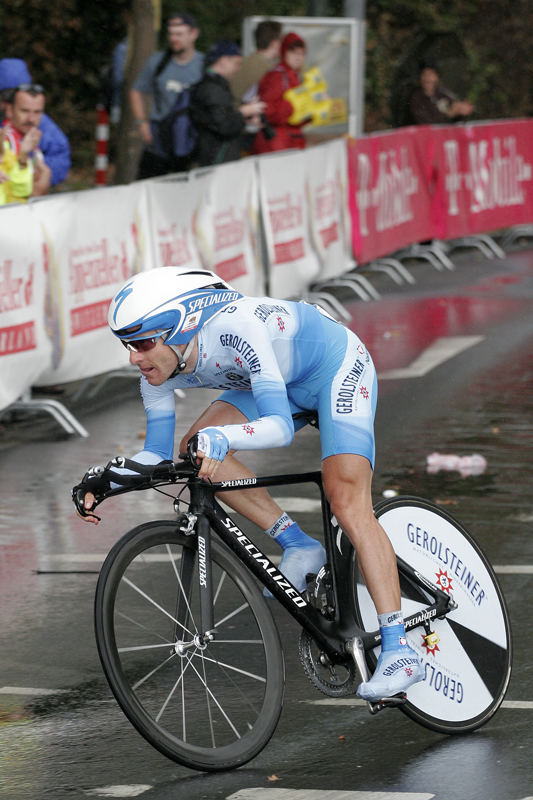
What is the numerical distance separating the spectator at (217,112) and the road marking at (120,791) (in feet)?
36.7

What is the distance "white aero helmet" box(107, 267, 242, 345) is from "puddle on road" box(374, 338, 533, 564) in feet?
9.38

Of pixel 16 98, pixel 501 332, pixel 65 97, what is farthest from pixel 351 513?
pixel 65 97

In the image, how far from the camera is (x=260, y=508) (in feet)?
18.4

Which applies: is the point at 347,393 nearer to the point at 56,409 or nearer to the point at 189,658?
the point at 189,658

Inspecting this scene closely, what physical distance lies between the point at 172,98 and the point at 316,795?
461 inches

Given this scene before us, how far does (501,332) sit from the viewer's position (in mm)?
14883

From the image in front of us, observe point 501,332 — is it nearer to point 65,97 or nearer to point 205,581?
point 205,581

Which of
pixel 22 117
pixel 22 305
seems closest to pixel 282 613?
pixel 22 305

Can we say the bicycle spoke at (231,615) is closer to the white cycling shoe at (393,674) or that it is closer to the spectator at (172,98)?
the white cycling shoe at (393,674)

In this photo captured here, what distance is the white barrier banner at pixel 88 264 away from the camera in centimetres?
1102

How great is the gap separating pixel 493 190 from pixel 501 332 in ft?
24.4

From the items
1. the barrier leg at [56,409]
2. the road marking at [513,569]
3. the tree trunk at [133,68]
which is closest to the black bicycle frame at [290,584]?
the road marking at [513,569]

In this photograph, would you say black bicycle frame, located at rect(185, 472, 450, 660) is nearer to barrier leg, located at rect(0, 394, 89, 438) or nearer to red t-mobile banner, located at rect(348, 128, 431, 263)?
barrier leg, located at rect(0, 394, 89, 438)

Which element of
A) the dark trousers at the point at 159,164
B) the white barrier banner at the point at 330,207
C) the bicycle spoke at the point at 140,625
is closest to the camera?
the bicycle spoke at the point at 140,625
